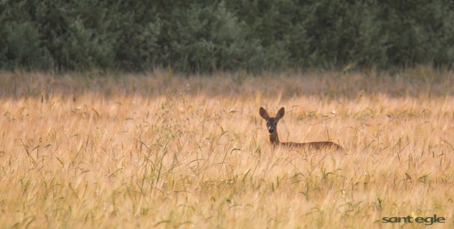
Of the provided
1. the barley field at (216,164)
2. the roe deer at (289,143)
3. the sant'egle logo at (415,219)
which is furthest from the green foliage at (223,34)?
the sant'egle logo at (415,219)

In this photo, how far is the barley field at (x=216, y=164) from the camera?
348 cm

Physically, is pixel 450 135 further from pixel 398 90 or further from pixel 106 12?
pixel 106 12

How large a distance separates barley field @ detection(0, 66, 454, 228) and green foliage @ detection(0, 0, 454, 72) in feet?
10.9

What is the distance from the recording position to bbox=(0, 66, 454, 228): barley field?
3479mm

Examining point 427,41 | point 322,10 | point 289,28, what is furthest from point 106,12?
point 427,41

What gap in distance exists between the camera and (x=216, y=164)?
4625 mm

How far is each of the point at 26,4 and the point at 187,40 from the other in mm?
3324

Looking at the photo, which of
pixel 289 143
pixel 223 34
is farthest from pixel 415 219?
pixel 223 34

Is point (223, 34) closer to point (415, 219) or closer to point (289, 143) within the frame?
point (289, 143)

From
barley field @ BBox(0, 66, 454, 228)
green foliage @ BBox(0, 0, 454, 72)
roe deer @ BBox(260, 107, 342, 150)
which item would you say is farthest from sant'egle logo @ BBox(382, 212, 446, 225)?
green foliage @ BBox(0, 0, 454, 72)

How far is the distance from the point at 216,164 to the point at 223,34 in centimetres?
819

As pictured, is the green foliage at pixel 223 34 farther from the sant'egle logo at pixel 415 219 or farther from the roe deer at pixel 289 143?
the sant'egle logo at pixel 415 219

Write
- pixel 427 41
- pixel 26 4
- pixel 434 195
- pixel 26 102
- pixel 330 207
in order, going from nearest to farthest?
1. pixel 330 207
2. pixel 434 195
3. pixel 26 102
4. pixel 26 4
5. pixel 427 41

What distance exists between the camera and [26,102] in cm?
747
